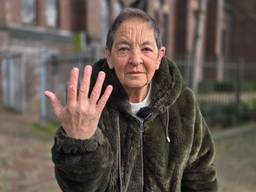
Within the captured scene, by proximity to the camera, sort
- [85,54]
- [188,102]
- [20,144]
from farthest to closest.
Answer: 1. [85,54]
2. [20,144]
3. [188,102]

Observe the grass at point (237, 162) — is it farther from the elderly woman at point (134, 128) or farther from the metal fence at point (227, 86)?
the elderly woman at point (134, 128)

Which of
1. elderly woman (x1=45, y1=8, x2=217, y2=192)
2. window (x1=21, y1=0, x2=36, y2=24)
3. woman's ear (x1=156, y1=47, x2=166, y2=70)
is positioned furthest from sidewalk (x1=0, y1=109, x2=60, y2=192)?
A: window (x1=21, y1=0, x2=36, y2=24)

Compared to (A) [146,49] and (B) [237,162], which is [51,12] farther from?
(A) [146,49]

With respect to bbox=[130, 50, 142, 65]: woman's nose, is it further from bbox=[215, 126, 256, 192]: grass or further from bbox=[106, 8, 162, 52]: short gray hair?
bbox=[215, 126, 256, 192]: grass

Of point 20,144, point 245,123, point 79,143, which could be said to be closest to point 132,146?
point 79,143

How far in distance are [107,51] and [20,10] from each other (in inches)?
640

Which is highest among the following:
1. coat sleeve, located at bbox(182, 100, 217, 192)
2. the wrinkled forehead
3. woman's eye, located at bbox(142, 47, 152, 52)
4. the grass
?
the wrinkled forehead

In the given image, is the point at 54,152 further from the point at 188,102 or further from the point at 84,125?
the point at 188,102

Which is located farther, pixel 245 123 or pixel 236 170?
pixel 245 123

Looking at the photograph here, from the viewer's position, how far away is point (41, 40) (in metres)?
17.7

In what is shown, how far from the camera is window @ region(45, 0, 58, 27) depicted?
18797 millimetres

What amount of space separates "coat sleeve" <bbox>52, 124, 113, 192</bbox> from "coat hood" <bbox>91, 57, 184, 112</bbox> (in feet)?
0.78

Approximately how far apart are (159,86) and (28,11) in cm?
1692

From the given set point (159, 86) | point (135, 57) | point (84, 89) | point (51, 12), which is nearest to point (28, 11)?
point (51, 12)
